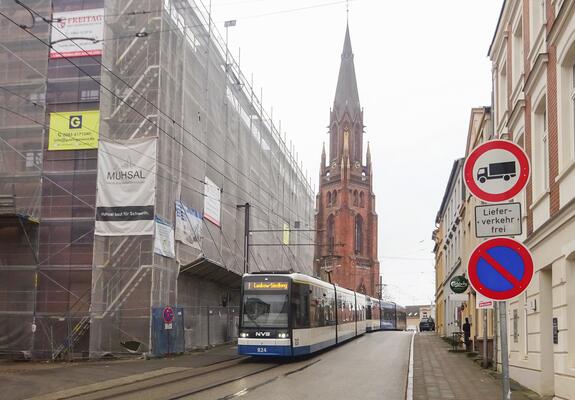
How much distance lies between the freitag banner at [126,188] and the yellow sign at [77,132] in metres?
0.51

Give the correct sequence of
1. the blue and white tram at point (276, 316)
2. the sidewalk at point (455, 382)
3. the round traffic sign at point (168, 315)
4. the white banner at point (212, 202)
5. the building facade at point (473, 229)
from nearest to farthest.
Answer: the sidewalk at point (455, 382)
the blue and white tram at point (276, 316)
the building facade at point (473, 229)
the round traffic sign at point (168, 315)
the white banner at point (212, 202)

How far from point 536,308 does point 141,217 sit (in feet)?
52.9

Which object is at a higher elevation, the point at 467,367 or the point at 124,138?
the point at 124,138

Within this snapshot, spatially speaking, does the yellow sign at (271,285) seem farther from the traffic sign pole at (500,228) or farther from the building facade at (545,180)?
the traffic sign pole at (500,228)

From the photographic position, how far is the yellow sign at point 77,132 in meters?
27.0

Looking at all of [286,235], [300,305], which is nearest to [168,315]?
[300,305]

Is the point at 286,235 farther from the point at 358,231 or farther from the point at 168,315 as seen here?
the point at 358,231

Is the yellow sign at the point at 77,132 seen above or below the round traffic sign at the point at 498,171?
above

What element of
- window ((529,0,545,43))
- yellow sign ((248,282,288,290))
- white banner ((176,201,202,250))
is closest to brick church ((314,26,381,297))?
white banner ((176,201,202,250))

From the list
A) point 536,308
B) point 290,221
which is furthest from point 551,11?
point 290,221

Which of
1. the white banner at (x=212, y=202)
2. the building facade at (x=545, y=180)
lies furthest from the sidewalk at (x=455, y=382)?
the white banner at (x=212, y=202)

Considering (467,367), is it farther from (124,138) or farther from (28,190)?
(28,190)

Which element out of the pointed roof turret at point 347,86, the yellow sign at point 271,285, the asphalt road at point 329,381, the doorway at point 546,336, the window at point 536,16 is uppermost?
the pointed roof turret at point 347,86

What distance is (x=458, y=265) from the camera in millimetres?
38406
